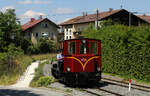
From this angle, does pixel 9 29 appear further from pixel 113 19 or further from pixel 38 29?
pixel 113 19

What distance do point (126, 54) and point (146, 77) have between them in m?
2.80

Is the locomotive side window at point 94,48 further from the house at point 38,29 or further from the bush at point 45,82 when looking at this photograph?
the house at point 38,29

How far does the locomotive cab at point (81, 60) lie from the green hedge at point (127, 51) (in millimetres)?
3664

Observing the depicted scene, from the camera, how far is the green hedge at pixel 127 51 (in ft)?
55.7

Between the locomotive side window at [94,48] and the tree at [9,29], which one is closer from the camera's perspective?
the locomotive side window at [94,48]

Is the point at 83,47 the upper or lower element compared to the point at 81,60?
upper

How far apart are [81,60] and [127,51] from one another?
5405 millimetres

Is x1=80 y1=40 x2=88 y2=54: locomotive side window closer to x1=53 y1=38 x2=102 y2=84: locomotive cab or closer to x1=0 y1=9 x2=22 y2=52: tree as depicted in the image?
x1=53 y1=38 x2=102 y2=84: locomotive cab

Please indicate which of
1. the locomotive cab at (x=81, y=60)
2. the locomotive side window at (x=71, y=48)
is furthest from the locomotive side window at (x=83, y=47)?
the locomotive side window at (x=71, y=48)

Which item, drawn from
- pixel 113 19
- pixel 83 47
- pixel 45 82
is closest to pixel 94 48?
pixel 83 47

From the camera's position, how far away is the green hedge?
1697 cm

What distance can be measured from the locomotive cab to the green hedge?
3664 mm

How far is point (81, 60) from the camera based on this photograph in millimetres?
15008

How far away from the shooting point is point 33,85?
18.2 meters
